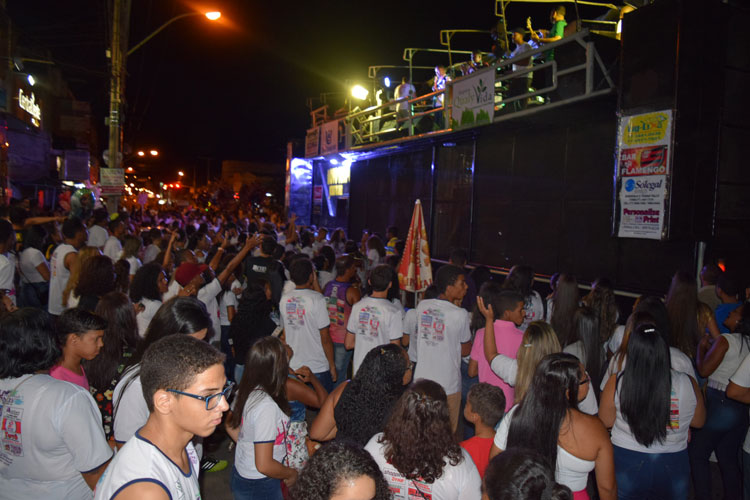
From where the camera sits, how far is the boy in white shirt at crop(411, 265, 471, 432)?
16.7 ft

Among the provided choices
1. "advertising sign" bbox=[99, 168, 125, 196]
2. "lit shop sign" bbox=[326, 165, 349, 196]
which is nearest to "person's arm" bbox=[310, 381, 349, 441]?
"advertising sign" bbox=[99, 168, 125, 196]

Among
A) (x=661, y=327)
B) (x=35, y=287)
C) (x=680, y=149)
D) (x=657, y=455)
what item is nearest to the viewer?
(x=657, y=455)

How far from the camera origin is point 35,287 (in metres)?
7.72

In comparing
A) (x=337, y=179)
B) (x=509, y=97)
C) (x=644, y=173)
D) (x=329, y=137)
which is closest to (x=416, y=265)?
(x=644, y=173)

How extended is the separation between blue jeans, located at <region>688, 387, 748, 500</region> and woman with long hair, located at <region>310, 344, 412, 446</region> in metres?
3.24

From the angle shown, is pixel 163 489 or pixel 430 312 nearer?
pixel 163 489

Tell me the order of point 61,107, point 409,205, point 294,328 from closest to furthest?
point 294,328 → point 409,205 → point 61,107

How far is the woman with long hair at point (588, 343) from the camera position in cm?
→ 486

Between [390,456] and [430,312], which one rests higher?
[430,312]

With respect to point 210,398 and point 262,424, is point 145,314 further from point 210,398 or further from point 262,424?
point 210,398

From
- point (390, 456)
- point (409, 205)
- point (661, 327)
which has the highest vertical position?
point (409, 205)

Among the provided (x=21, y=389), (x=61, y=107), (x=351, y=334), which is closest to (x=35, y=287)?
(x=351, y=334)

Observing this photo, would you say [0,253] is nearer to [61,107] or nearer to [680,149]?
[680,149]

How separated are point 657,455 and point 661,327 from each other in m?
1.15
